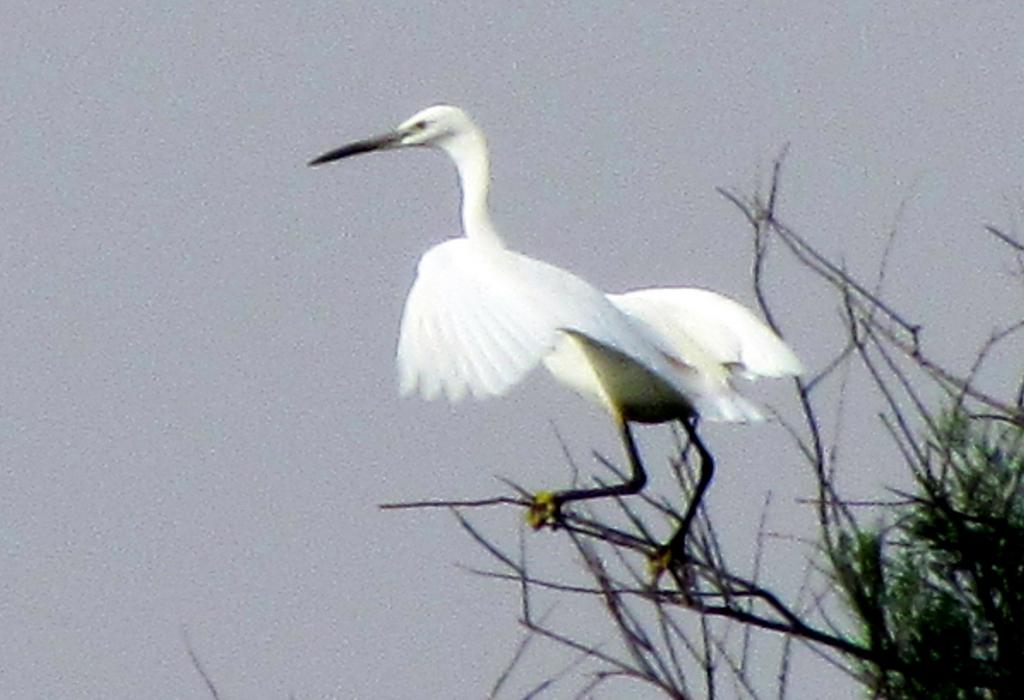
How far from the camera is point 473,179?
7.24m

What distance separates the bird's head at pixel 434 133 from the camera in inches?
290

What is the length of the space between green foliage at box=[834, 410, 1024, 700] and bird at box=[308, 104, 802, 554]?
1.25 ft

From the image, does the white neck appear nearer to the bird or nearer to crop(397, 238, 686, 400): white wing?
the bird

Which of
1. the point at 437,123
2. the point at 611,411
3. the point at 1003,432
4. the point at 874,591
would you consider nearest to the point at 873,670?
the point at 1003,432

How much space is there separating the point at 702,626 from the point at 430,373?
101cm

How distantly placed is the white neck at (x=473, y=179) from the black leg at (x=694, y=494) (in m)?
0.75

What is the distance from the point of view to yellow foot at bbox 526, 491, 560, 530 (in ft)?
19.2

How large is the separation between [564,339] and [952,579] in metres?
1.19

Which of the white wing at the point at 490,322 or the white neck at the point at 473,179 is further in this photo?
the white neck at the point at 473,179

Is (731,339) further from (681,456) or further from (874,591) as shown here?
(874,591)

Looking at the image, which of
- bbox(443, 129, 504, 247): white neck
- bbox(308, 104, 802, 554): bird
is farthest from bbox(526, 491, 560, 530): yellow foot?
bbox(443, 129, 504, 247): white neck

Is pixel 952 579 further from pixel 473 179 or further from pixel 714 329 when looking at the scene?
pixel 473 179

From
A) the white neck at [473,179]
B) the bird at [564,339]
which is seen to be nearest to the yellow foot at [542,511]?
the bird at [564,339]

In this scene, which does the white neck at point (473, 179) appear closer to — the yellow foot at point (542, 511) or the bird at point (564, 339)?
the bird at point (564, 339)
